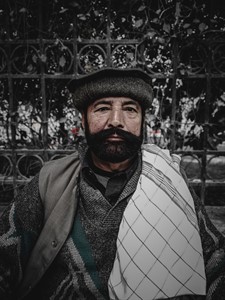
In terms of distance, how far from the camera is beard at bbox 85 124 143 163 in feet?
5.25

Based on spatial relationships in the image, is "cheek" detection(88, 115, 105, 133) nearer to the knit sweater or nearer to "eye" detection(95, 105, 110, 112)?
"eye" detection(95, 105, 110, 112)

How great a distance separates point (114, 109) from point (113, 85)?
0.14m

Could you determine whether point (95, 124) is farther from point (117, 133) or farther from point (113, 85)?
→ point (113, 85)

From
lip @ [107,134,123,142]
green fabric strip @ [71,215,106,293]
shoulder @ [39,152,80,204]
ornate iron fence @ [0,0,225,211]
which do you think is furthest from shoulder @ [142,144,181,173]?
ornate iron fence @ [0,0,225,211]

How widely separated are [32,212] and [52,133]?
1.50 m

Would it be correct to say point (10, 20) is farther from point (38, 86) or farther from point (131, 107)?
point (131, 107)

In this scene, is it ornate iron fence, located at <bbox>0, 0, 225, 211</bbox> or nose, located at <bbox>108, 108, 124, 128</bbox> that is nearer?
nose, located at <bbox>108, 108, 124, 128</bbox>

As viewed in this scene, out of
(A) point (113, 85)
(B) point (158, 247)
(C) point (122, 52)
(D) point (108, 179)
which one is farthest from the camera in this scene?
(C) point (122, 52)

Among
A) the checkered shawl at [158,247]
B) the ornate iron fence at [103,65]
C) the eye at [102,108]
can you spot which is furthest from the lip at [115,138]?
the ornate iron fence at [103,65]

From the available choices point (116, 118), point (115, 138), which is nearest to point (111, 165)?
point (115, 138)

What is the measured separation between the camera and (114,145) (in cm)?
160

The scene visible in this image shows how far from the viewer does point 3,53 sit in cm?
263

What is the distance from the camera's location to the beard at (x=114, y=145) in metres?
1.60

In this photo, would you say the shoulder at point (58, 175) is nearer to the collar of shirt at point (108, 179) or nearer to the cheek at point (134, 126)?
the collar of shirt at point (108, 179)
